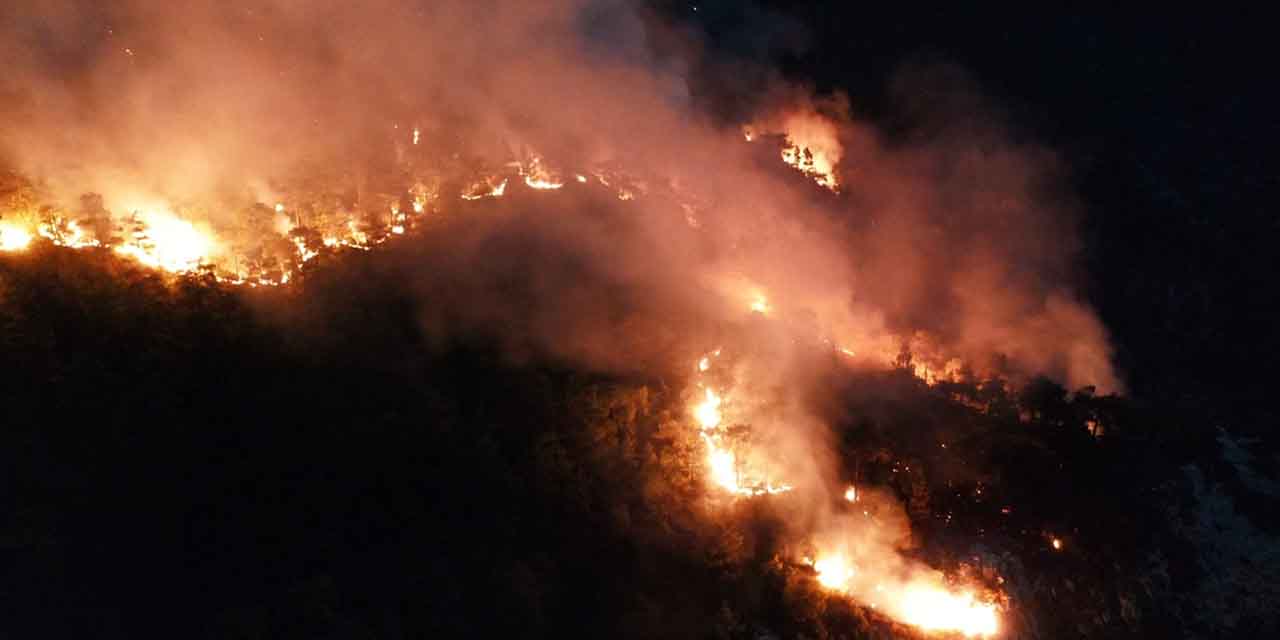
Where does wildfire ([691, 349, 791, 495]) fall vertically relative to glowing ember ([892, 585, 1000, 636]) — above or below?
above

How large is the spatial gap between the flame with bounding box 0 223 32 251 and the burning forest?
5 centimetres

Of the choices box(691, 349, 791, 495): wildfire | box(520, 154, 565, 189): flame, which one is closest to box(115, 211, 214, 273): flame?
box(520, 154, 565, 189): flame

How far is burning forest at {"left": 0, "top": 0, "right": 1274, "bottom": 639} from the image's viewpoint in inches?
705

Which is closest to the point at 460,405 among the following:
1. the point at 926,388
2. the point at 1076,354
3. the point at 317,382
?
the point at 317,382

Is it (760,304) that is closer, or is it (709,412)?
(709,412)

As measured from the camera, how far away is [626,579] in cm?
1898

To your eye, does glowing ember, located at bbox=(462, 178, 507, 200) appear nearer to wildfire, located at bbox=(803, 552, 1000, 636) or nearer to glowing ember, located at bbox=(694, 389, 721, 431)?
glowing ember, located at bbox=(694, 389, 721, 431)

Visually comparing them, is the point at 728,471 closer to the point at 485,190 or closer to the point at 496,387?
the point at 496,387

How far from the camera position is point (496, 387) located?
2184cm

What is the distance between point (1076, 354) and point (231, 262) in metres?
25.1

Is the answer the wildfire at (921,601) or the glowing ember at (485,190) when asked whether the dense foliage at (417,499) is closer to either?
the wildfire at (921,601)

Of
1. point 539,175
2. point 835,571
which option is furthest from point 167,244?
point 835,571

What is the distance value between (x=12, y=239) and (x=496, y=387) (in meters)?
11.3

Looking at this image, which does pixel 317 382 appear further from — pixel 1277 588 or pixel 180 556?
pixel 1277 588
